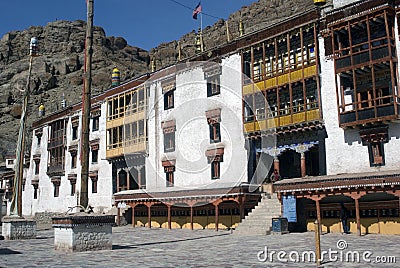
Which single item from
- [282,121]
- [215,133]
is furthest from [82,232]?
[215,133]

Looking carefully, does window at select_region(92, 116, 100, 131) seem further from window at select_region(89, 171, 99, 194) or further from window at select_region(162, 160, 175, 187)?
window at select_region(162, 160, 175, 187)

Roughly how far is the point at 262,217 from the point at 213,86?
41.2 ft

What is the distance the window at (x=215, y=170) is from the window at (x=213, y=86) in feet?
17.9

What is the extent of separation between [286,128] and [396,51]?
808cm

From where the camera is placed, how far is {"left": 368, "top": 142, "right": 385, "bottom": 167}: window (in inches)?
1011

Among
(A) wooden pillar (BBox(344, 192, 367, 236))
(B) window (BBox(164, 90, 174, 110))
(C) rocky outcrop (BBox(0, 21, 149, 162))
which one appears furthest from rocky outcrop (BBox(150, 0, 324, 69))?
(A) wooden pillar (BBox(344, 192, 367, 236))

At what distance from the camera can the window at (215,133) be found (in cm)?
3483

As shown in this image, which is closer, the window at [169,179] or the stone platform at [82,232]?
the stone platform at [82,232]

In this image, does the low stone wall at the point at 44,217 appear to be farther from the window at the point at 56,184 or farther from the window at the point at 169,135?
the window at the point at 169,135

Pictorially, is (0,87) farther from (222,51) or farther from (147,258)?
(147,258)

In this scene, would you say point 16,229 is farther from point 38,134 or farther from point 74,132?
point 38,134

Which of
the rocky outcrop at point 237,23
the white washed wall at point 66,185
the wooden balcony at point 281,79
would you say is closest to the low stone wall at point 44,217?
the white washed wall at point 66,185

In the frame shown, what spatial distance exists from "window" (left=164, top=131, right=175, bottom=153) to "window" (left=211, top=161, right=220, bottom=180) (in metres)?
4.94

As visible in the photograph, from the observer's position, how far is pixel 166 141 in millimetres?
38969
